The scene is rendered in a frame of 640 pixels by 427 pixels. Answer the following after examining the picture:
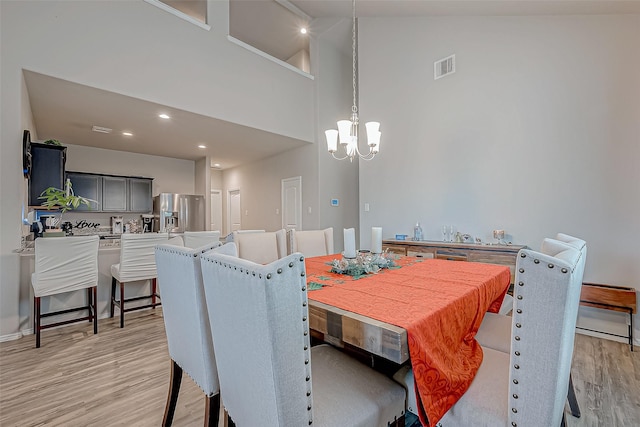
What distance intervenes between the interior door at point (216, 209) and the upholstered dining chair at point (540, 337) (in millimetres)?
7930

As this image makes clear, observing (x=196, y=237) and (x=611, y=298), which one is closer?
(x=611, y=298)

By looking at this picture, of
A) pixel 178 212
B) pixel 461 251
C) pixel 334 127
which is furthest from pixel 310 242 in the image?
pixel 178 212

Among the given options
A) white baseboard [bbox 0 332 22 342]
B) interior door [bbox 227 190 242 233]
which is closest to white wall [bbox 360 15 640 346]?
interior door [bbox 227 190 242 233]

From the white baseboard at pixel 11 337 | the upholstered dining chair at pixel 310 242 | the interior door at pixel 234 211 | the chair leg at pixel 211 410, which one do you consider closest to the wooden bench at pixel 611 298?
the upholstered dining chair at pixel 310 242

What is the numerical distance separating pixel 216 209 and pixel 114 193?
273 cm

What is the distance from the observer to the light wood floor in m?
1.64

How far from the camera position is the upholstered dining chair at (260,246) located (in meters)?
2.45

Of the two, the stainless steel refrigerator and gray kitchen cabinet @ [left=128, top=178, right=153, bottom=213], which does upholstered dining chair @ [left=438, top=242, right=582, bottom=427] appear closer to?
the stainless steel refrigerator

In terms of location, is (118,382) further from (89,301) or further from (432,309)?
(432,309)

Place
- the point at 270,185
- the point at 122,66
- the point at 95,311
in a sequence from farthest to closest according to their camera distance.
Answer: the point at 270,185
the point at 122,66
the point at 95,311

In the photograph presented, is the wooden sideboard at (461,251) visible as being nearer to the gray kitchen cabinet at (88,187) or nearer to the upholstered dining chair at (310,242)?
the upholstered dining chair at (310,242)

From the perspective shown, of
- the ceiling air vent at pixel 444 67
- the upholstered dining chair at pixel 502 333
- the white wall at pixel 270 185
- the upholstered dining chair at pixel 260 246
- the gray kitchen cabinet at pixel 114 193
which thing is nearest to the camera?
the upholstered dining chair at pixel 502 333

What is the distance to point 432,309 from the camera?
1.09 metres

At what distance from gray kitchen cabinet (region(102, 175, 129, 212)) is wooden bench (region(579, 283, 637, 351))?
23.7 feet
